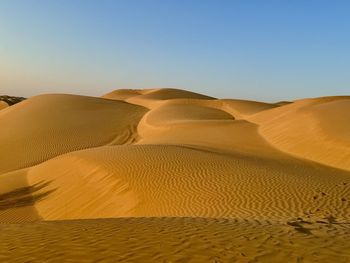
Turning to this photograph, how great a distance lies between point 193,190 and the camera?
12.9 m

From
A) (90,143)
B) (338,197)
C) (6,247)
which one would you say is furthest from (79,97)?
(6,247)

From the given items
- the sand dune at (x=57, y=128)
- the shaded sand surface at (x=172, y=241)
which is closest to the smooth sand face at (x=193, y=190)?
the shaded sand surface at (x=172, y=241)

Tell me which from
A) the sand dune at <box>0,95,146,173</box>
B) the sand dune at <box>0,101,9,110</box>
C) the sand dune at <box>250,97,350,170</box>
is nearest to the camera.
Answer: the sand dune at <box>250,97,350,170</box>

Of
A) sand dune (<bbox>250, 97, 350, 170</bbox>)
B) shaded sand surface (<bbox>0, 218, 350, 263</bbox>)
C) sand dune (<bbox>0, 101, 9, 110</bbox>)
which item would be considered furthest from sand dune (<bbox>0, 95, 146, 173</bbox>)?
sand dune (<bbox>0, 101, 9, 110</bbox>)

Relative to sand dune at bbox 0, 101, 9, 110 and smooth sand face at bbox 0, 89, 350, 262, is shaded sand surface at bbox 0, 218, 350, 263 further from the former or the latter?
sand dune at bbox 0, 101, 9, 110

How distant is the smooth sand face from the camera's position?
642 centimetres

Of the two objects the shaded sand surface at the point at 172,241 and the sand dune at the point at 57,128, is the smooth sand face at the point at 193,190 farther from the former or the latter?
the sand dune at the point at 57,128

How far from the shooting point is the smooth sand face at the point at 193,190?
6.42 m

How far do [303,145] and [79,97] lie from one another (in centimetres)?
3748

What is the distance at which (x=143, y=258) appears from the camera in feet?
18.6

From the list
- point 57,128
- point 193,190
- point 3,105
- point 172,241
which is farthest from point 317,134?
point 3,105

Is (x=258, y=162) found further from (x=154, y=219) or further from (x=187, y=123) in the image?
(x=187, y=123)

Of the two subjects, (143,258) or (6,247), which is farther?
(6,247)

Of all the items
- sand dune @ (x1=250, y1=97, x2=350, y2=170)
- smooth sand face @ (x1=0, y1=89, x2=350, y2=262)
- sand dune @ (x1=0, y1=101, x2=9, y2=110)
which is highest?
sand dune @ (x1=250, y1=97, x2=350, y2=170)
